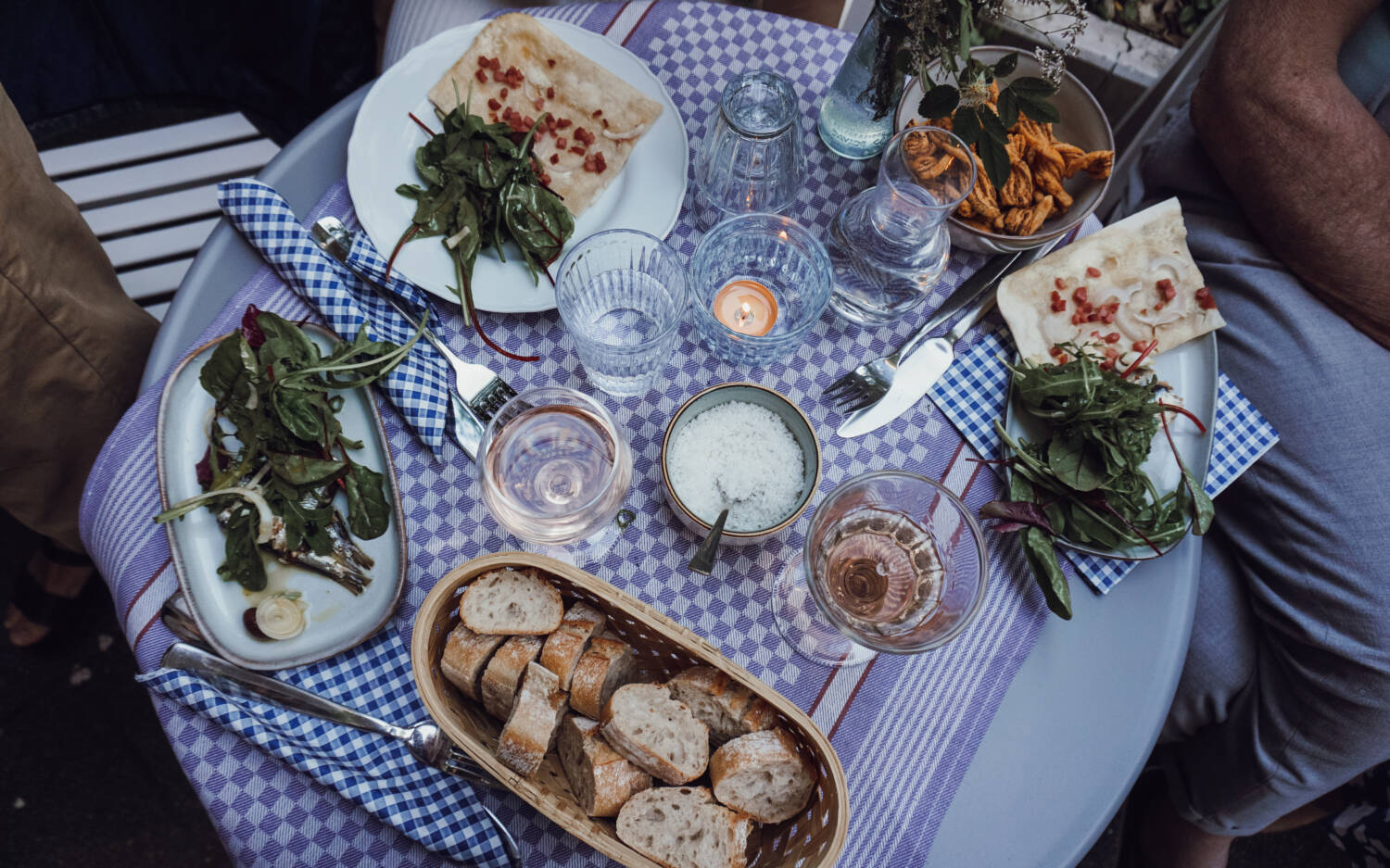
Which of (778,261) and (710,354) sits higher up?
(778,261)

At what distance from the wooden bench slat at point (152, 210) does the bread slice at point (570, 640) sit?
135 centimetres

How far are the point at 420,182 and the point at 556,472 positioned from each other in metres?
0.46

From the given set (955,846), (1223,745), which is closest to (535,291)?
(955,846)

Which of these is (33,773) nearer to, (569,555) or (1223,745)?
(569,555)

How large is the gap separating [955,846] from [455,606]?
67cm

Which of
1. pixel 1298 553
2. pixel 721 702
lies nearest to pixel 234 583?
pixel 721 702

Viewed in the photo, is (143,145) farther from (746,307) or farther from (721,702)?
(721,702)

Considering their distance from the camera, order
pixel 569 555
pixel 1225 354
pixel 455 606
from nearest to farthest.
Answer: pixel 455 606 < pixel 569 555 < pixel 1225 354

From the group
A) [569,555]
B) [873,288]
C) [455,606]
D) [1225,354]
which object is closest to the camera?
[455,606]

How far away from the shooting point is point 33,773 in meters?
1.85

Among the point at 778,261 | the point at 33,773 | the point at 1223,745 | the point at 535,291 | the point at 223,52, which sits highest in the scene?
the point at 778,261

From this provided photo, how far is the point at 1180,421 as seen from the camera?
3.53 feet

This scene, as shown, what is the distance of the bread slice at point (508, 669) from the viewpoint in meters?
0.86

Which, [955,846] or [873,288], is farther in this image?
[873,288]
